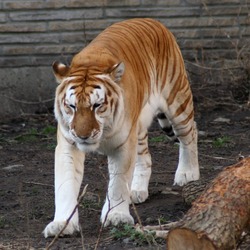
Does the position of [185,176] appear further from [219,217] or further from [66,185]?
[219,217]

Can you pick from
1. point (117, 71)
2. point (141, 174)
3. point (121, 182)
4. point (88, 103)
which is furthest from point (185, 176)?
point (88, 103)

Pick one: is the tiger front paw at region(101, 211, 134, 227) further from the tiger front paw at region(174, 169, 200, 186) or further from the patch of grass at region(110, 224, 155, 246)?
the tiger front paw at region(174, 169, 200, 186)

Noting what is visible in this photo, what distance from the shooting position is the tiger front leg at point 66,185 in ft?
21.3

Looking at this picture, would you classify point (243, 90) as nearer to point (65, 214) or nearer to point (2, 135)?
point (2, 135)

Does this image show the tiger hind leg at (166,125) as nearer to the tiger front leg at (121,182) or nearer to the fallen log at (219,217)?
the tiger front leg at (121,182)

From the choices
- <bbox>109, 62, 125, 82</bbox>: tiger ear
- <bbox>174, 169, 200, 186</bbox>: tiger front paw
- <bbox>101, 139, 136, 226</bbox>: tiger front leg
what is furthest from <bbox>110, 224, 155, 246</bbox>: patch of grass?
<bbox>174, 169, 200, 186</bbox>: tiger front paw

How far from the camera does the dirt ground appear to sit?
650 centimetres

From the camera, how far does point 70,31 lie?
37.4 ft

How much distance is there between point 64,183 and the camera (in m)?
6.62

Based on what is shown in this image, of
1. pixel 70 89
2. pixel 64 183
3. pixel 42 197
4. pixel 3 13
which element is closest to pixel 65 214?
pixel 64 183

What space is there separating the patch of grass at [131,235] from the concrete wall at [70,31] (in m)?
5.03

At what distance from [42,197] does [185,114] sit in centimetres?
132

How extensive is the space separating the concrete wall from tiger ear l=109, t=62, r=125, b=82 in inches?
182

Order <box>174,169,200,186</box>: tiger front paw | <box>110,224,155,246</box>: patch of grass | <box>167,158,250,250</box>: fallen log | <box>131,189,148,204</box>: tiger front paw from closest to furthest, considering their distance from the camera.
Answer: <box>167,158,250,250</box>: fallen log < <box>110,224,155,246</box>: patch of grass < <box>131,189,148,204</box>: tiger front paw < <box>174,169,200,186</box>: tiger front paw
